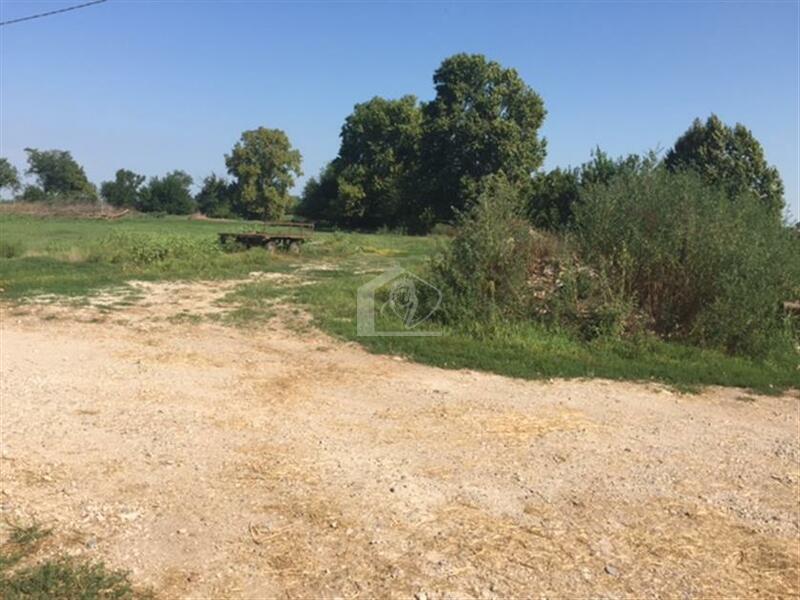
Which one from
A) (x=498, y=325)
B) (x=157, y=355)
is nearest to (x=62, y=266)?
(x=157, y=355)

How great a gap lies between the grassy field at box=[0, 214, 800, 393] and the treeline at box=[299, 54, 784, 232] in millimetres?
11123

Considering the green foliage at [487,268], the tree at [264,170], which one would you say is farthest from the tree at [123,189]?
the green foliage at [487,268]

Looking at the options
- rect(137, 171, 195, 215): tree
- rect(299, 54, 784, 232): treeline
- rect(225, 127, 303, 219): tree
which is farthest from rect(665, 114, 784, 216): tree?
rect(137, 171, 195, 215): tree

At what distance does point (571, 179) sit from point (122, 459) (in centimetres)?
2808

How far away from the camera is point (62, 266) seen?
48.5 feet

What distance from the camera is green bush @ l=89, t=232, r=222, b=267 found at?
15.7m

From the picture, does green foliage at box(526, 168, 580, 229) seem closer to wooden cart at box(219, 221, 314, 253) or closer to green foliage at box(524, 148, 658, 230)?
green foliage at box(524, 148, 658, 230)

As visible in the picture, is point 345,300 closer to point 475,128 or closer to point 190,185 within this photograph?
point 475,128

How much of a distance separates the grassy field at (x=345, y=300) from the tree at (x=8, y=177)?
62658 mm

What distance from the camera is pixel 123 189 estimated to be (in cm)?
7412

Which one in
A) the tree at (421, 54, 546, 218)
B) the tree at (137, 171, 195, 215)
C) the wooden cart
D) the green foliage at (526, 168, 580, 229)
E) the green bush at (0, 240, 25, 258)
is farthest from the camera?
the tree at (137, 171, 195, 215)

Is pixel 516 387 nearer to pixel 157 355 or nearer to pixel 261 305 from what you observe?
pixel 157 355

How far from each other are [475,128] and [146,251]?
25650mm

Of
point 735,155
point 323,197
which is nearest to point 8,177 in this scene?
point 323,197
